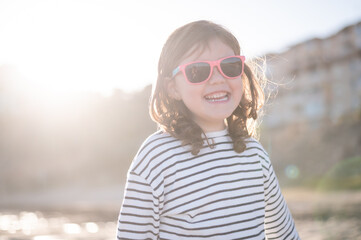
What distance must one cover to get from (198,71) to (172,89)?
218mm

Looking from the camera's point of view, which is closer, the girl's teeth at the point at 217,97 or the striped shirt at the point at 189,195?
the striped shirt at the point at 189,195

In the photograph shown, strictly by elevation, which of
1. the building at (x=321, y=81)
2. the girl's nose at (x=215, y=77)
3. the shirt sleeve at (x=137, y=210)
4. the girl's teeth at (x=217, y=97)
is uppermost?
the building at (x=321, y=81)

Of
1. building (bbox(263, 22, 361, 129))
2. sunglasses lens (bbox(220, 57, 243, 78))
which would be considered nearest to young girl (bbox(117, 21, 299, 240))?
sunglasses lens (bbox(220, 57, 243, 78))

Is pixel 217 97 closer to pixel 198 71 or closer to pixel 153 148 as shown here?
pixel 198 71

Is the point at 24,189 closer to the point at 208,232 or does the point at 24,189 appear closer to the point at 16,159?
the point at 16,159

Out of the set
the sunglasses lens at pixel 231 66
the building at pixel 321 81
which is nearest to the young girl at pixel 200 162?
the sunglasses lens at pixel 231 66

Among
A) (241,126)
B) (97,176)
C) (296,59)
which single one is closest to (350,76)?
Result: (296,59)

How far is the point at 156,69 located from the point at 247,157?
27.5 inches

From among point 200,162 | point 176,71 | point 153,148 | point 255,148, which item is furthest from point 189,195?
point 176,71

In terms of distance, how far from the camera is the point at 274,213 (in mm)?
1966

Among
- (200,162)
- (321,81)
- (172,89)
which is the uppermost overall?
(321,81)

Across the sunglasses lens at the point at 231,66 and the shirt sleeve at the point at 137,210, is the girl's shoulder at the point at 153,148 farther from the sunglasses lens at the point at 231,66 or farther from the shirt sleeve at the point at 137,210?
the sunglasses lens at the point at 231,66

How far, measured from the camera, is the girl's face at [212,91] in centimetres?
178

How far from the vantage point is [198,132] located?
179cm
